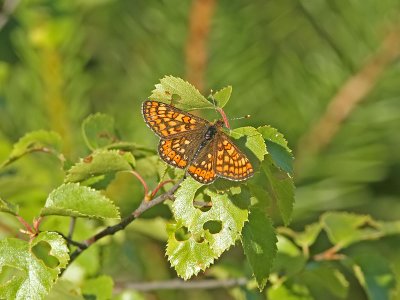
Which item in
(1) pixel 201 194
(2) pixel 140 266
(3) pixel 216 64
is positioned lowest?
(2) pixel 140 266

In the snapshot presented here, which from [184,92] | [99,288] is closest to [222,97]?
[184,92]

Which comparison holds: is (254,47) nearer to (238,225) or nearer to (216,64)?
(216,64)

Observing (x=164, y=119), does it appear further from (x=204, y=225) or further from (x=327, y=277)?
(x=327, y=277)

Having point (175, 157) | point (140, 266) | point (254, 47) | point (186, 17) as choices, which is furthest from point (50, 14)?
point (175, 157)

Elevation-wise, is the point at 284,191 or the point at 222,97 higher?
the point at 222,97

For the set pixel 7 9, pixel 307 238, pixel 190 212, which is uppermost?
pixel 7 9
